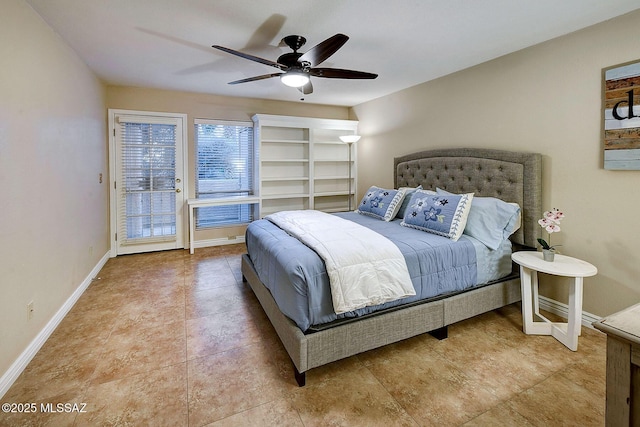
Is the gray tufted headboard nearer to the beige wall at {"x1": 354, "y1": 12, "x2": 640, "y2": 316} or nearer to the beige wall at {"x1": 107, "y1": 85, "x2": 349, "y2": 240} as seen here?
the beige wall at {"x1": 354, "y1": 12, "x2": 640, "y2": 316}

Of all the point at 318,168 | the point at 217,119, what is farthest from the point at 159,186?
the point at 318,168

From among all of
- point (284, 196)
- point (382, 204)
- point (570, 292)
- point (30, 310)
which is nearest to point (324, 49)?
point (382, 204)

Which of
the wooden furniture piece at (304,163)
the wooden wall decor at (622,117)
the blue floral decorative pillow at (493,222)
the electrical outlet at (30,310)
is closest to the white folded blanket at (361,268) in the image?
the blue floral decorative pillow at (493,222)

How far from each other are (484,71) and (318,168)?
10.1 feet

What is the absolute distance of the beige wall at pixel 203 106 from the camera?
4311 millimetres

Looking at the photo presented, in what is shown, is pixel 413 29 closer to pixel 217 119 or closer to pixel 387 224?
pixel 387 224

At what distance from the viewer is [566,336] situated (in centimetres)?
221

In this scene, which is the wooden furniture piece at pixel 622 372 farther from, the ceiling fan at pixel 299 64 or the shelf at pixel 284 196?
the shelf at pixel 284 196

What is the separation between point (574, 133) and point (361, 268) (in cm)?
221

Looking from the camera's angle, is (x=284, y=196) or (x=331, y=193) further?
(x=331, y=193)

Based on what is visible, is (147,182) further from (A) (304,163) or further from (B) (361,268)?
(B) (361,268)

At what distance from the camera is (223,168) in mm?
5066

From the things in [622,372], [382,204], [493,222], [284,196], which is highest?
[284,196]

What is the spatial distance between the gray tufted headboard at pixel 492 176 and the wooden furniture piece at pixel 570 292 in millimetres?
475
